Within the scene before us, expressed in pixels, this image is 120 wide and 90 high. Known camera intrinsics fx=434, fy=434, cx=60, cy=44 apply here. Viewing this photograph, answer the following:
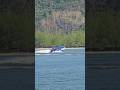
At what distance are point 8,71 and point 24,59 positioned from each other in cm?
44

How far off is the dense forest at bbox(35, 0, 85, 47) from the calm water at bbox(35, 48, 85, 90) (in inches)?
10.5

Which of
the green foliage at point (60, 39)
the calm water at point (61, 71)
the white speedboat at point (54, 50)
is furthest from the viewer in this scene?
the white speedboat at point (54, 50)

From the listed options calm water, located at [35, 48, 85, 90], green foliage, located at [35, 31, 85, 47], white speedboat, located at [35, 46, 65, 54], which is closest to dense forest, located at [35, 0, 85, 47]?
green foliage, located at [35, 31, 85, 47]

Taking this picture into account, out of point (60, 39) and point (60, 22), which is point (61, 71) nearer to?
point (60, 39)

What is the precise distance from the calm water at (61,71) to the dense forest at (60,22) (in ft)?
0.88

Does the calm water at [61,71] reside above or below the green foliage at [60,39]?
below

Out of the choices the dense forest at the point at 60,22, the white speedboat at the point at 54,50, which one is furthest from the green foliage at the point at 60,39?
the white speedboat at the point at 54,50

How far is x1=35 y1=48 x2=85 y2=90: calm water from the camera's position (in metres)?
6.23

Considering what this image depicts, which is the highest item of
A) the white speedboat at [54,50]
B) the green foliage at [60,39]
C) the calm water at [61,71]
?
the green foliage at [60,39]

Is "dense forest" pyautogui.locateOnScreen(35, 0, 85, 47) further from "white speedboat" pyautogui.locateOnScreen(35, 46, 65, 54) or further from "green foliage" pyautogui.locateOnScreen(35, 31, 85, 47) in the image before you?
"white speedboat" pyautogui.locateOnScreen(35, 46, 65, 54)

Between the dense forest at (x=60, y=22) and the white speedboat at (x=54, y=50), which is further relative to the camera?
the white speedboat at (x=54, y=50)

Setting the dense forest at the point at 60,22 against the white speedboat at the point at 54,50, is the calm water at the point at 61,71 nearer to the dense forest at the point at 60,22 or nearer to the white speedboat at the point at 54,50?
the white speedboat at the point at 54,50

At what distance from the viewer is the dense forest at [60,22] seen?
8727 mm
